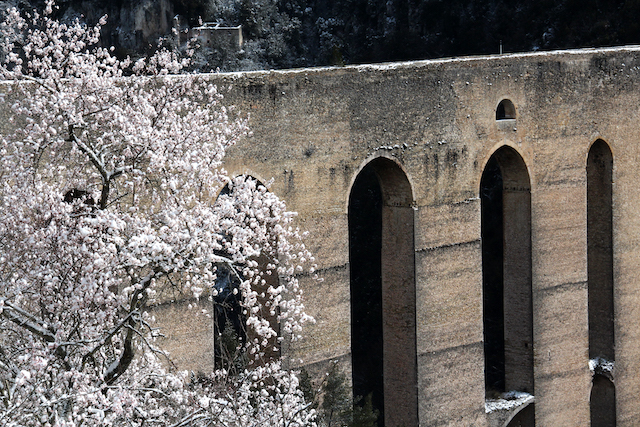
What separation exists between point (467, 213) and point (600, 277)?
321 cm

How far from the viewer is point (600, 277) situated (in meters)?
14.4

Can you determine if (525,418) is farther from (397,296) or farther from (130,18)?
(130,18)

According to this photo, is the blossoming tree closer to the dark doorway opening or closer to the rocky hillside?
the dark doorway opening

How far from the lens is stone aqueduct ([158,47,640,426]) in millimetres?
10820

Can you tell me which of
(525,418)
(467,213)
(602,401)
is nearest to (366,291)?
(602,401)

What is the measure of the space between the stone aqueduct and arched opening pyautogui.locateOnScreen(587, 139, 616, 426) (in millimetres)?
23

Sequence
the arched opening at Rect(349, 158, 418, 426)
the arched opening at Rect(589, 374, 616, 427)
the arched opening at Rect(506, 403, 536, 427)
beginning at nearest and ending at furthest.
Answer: the arched opening at Rect(349, 158, 418, 426) < the arched opening at Rect(506, 403, 536, 427) < the arched opening at Rect(589, 374, 616, 427)

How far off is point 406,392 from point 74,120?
6.90 m

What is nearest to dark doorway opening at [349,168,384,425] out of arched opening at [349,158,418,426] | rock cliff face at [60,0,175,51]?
arched opening at [349,158,418,426]

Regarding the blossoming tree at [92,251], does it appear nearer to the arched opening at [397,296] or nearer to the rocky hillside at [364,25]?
the arched opening at [397,296]

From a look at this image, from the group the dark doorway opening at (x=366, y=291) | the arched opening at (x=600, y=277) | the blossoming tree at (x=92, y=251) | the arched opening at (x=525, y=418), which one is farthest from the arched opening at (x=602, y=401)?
the blossoming tree at (x=92, y=251)

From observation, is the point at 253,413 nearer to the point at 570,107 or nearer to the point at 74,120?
the point at 74,120

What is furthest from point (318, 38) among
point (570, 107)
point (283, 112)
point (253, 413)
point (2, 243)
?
point (2, 243)

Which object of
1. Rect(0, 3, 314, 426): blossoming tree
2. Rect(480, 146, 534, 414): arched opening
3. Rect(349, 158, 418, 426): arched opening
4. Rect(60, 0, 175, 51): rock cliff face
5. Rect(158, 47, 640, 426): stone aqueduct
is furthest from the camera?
Rect(60, 0, 175, 51): rock cliff face
